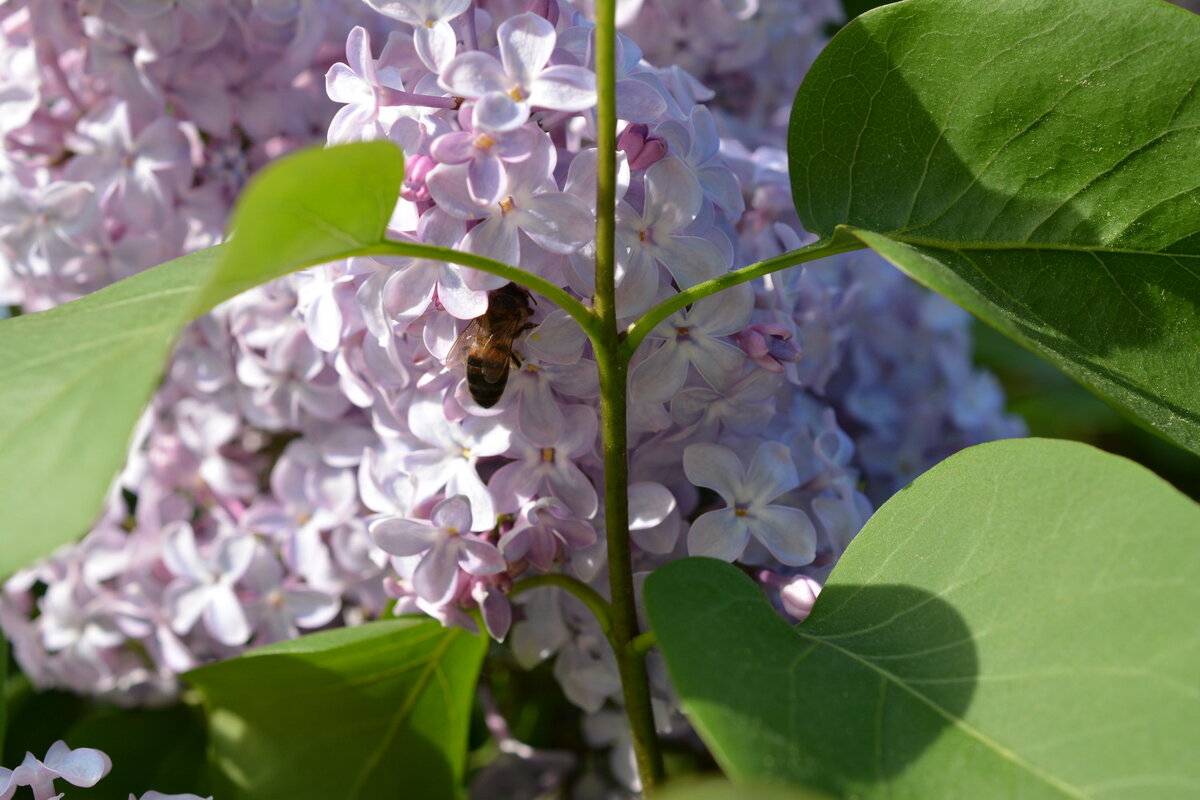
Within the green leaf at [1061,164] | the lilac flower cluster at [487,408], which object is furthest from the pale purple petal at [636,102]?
the green leaf at [1061,164]

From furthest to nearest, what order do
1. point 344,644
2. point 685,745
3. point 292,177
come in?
point 685,745
point 344,644
point 292,177

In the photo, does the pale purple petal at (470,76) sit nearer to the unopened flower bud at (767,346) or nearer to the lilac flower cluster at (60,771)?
the unopened flower bud at (767,346)

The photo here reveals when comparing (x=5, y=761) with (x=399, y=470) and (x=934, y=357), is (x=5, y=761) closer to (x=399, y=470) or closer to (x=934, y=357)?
(x=399, y=470)

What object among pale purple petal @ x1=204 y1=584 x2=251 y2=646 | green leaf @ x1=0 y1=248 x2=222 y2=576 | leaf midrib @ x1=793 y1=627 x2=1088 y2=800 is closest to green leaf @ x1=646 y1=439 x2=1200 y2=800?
leaf midrib @ x1=793 y1=627 x2=1088 y2=800

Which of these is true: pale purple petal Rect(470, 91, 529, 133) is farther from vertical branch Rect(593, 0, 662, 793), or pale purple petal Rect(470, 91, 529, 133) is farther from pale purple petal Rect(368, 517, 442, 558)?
pale purple petal Rect(368, 517, 442, 558)

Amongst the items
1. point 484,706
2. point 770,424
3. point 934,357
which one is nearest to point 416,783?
point 484,706

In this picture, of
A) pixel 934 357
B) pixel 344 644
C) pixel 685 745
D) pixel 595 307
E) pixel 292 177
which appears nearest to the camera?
pixel 292 177

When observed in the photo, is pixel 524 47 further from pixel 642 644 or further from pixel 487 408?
pixel 642 644
